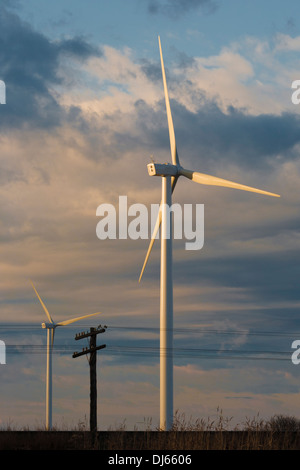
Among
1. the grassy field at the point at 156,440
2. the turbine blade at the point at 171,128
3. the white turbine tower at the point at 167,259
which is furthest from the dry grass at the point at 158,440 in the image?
the turbine blade at the point at 171,128

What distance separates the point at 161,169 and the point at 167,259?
8022 mm

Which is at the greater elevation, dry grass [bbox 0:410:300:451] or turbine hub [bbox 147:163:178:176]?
turbine hub [bbox 147:163:178:176]

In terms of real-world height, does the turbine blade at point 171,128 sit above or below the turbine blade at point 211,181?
above

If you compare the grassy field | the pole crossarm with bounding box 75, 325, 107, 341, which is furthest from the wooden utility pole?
the grassy field

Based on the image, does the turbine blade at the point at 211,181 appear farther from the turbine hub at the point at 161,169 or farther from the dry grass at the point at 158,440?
the dry grass at the point at 158,440

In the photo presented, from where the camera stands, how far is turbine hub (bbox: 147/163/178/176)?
56.3m

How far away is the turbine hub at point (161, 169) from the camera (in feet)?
185

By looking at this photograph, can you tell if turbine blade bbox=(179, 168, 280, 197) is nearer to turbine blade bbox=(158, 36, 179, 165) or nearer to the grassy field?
turbine blade bbox=(158, 36, 179, 165)

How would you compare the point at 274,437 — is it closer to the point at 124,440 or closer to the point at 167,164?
the point at 124,440

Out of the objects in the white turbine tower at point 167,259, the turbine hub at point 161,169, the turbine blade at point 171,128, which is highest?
the turbine blade at point 171,128

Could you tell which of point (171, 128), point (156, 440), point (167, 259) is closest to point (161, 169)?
point (171, 128)

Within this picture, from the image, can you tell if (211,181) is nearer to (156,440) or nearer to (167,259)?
(167,259)

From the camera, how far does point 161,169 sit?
56.6 meters
